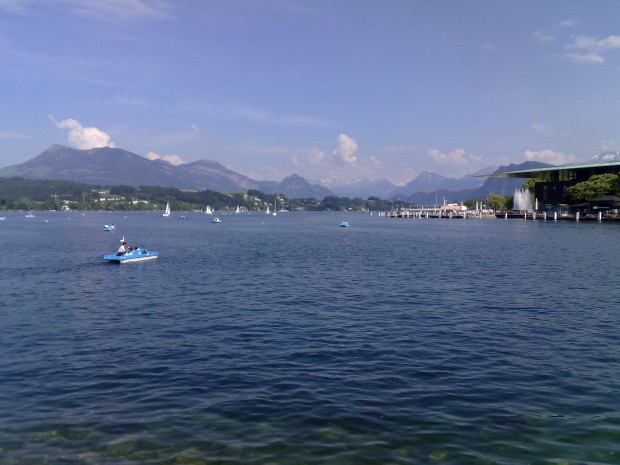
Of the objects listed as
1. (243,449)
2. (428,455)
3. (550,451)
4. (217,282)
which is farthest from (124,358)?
(217,282)

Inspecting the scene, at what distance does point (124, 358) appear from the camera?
2397 centimetres

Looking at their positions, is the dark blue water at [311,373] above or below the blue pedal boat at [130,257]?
below

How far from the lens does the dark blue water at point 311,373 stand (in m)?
15.1

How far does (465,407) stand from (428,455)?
4.02 m

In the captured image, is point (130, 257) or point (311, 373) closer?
point (311, 373)

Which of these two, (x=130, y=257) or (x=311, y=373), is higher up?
(x=130, y=257)

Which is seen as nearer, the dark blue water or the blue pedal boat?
the dark blue water

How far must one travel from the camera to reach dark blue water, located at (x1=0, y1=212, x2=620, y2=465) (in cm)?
1515

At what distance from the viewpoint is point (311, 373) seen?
21562 millimetres

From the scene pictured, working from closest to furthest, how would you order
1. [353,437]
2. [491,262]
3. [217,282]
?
1. [353,437]
2. [217,282]
3. [491,262]

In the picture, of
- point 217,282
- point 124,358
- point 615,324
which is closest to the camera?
point 124,358

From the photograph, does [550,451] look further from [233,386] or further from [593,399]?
[233,386]

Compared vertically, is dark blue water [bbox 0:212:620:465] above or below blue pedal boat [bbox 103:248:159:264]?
below

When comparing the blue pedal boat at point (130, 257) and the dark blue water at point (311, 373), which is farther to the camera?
the blue pedal boat at point (130, 257)
